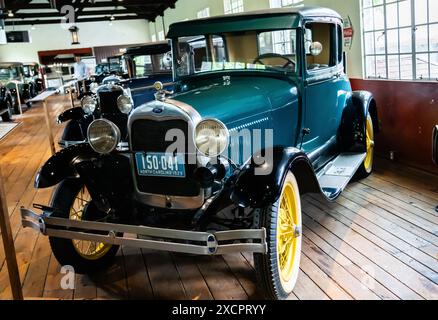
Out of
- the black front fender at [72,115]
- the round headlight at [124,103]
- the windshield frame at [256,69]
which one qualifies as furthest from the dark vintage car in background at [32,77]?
the windshield frame at [256,69]

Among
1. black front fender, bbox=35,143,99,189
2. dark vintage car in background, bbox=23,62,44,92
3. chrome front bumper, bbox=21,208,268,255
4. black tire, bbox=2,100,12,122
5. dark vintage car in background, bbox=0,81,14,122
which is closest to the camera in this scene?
chrome front bumper, bbox=21,208,268,255

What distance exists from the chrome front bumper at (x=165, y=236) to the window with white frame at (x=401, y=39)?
3.24 metres

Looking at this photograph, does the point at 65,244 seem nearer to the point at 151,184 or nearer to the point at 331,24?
the point at 151,184

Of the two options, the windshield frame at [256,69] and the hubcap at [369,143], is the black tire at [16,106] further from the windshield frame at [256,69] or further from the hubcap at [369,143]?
the hubcap at [369,143]

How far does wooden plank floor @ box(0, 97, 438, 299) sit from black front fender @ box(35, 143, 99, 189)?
2.05 ft

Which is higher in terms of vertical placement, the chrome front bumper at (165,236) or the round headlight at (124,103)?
the round headlight at (124,103)

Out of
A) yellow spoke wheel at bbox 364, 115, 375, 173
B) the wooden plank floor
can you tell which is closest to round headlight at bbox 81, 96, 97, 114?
the wooden plank floor

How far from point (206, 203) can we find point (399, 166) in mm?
2890

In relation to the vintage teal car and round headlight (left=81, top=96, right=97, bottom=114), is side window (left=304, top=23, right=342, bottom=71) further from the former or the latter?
round headlight (left=81, top=96, right=97, bottom=114)

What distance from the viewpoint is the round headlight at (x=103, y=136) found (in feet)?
8.25

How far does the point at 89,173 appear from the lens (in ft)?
8.46

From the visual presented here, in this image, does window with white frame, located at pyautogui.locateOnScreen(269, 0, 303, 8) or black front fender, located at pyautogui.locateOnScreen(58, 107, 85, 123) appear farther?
window with white frame, located at pyautogui.locateOnScreen(269, 0, 303, 8)

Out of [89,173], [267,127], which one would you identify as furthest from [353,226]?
[89,173]

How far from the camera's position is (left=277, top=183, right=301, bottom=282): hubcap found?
239cm
